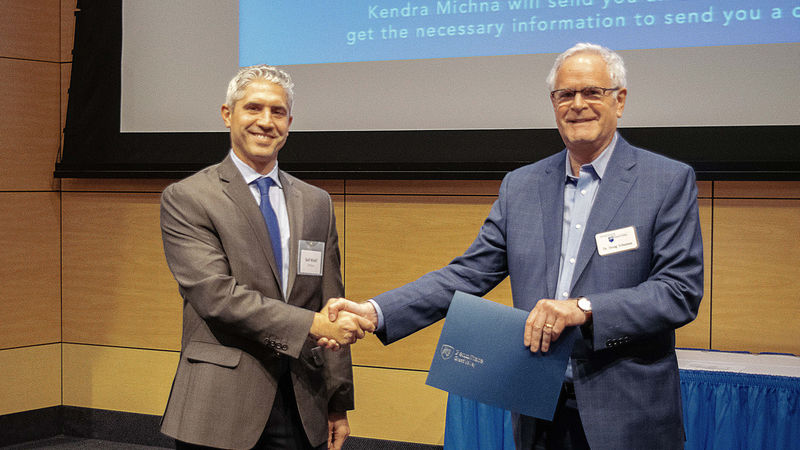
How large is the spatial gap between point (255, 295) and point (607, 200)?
0.87m

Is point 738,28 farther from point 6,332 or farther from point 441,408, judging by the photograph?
point 6,332

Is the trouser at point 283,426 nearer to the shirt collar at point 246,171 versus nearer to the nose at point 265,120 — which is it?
the shirt collar at point 246,171

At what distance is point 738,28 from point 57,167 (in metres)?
3.54

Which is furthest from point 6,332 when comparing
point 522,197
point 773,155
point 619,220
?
point 773,155

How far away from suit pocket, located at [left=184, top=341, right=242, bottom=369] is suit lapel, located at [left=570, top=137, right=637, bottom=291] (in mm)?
828

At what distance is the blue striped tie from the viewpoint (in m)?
1.83

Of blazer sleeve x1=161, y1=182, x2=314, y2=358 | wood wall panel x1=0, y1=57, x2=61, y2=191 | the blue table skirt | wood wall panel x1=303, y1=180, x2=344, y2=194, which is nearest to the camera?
blazer sleeve x1=161, y1=182, x2=314, y2=358

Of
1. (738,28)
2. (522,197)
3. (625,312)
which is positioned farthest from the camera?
(738,28)

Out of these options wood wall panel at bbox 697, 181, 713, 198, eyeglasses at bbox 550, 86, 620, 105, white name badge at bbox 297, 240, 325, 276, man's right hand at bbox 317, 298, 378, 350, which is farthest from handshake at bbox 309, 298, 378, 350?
wood wall panel at bbox 697, 181, 713, 198

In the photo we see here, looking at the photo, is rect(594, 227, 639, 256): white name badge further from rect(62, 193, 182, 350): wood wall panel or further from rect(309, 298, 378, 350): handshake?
rect(62, 193, 182, 350): wood wall panel

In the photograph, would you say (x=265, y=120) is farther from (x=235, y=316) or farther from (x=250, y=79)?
(x=235, y=316)

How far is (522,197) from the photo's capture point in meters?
1.76

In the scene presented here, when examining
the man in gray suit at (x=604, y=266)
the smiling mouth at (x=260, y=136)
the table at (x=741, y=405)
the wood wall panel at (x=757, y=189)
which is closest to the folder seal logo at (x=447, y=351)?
the man in gray suit at (x=604, y=266)

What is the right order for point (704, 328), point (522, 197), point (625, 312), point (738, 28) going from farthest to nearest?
point (704, 328) < point (738, 28) < point (522, 197) < point (625, 312)
